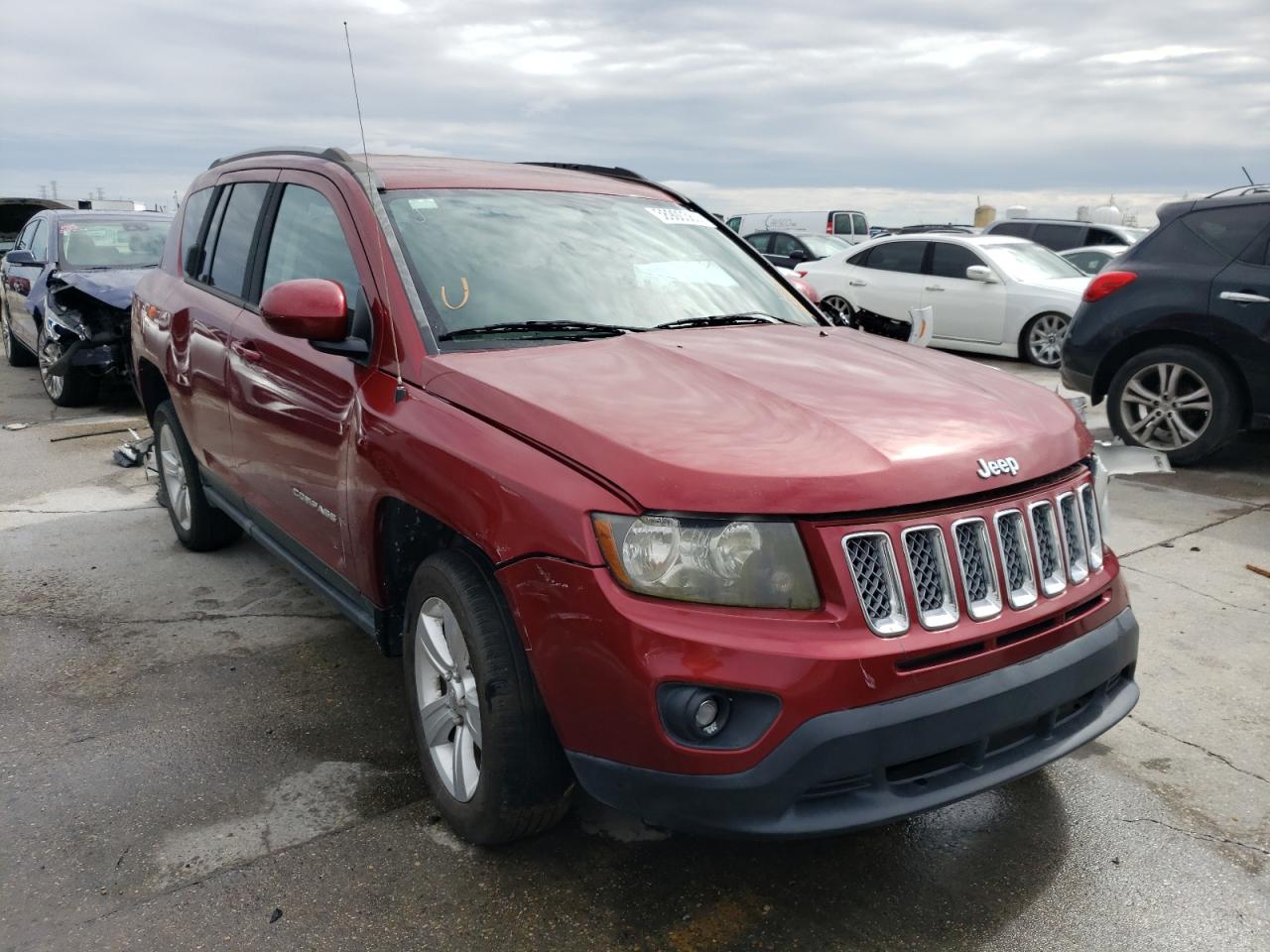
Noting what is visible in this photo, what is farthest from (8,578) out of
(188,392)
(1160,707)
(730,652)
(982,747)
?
(1160,707)

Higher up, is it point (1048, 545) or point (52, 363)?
point (52, 363)

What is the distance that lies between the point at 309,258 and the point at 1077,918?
9.77 ft

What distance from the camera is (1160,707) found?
143 inches

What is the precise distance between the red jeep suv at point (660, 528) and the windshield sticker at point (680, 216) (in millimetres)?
336

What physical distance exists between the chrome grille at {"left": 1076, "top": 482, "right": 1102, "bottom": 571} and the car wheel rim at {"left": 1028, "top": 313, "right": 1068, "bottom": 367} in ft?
31.6

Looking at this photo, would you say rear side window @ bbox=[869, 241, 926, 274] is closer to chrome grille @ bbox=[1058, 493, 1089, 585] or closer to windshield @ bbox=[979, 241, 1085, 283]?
windshield @ bbox=[979, 241, 1085, 283]

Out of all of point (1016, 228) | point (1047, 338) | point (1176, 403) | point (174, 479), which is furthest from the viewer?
point (1016, 228)

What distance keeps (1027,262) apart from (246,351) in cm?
1070

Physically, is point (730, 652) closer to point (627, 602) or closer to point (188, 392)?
point (627, 602)

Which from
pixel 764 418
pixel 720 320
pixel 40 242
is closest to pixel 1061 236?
pixel 40 242

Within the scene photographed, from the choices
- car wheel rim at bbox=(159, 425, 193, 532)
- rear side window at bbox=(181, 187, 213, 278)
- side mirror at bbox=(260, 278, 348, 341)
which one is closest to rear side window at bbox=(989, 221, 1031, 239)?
rear side window at bbox=(181, 187, 213, 278)

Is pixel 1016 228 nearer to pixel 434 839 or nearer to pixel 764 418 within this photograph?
pixel 764 418

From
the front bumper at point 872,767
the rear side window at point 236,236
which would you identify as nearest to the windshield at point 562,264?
the rear side window at point 236,236

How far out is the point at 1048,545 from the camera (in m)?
2.52
